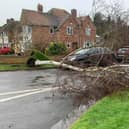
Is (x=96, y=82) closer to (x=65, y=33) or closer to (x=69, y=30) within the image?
(x=65, y=33)

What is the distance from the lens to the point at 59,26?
57.2 m

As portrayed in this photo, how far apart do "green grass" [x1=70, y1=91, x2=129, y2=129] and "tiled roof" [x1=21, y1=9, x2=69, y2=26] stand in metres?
45.8

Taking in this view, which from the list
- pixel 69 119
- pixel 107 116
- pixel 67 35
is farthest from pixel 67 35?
pixel 107 116

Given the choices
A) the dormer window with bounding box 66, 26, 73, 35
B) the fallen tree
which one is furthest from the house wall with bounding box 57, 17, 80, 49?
the fallen tree

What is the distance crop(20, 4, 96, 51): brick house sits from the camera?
55125 millimetres

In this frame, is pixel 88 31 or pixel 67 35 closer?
pixel 67 35

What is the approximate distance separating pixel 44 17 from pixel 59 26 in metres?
3.01

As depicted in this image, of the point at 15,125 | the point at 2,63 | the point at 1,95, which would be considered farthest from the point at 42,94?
the point at 2,63

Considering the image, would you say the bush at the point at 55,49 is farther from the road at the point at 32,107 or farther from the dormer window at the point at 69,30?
the road at the point at 32,107

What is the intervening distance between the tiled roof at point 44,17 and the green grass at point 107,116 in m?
45.8

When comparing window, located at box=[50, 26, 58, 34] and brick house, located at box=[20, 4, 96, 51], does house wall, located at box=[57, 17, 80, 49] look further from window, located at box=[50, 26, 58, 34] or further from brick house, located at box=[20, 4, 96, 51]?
window, located at box=[50, 26, 58, 34]

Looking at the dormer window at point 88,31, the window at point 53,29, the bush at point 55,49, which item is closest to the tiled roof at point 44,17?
the window at point 53,29

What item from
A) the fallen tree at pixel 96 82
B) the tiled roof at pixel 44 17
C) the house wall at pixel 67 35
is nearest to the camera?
the fallen tree at pixel 96 82

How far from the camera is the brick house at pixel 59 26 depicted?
55.1 meters
